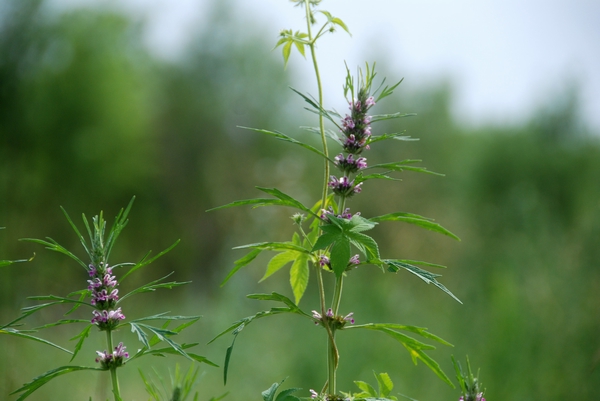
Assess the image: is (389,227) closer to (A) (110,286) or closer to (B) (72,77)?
(B) (72,77)

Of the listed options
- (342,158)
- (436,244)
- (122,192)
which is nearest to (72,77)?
(122,192)

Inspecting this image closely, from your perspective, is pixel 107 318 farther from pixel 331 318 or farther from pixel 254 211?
pixel 254 211

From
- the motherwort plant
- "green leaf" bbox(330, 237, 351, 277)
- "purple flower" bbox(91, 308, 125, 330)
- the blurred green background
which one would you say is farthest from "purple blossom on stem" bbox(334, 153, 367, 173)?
the blurred green background

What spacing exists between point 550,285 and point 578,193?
8.38ft

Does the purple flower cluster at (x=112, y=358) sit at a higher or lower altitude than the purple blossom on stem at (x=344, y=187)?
lower

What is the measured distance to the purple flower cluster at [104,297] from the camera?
401 millimetres

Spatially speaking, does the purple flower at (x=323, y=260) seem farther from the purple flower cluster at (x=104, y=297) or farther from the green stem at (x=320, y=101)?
the purple flower cluster at (x=104, y=297)

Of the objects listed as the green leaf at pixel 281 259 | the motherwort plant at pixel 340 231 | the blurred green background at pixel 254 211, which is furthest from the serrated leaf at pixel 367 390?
the blurred green background at pixel 254 211

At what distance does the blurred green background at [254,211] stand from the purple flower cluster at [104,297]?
16.0 inches

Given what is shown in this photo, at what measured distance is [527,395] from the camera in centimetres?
168

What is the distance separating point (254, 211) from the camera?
158 inches

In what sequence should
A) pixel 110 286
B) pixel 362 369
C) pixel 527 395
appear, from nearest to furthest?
1. pixel 110 286
2. pixel 527 395
3. pixel 362 369

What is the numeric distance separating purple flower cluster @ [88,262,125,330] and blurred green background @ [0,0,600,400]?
406mm

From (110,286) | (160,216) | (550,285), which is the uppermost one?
(110,286)
